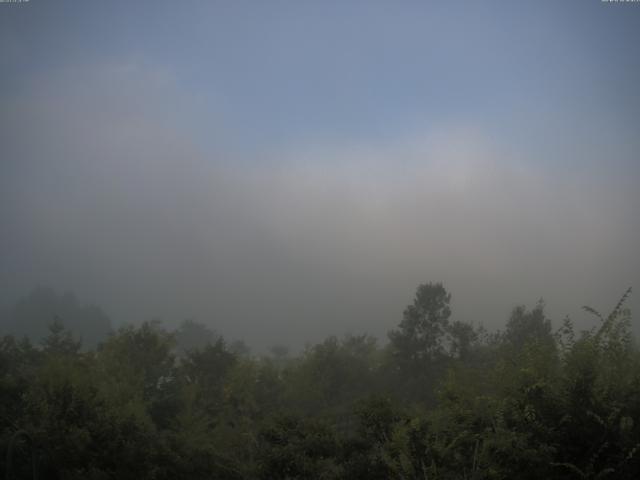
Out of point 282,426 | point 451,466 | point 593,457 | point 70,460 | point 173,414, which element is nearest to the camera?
point 593,457

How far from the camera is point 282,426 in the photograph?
12656 millimetres

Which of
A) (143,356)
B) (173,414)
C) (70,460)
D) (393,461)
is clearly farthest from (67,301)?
(393,461)

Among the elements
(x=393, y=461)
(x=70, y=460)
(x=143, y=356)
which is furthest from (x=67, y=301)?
(x=393, y=461)

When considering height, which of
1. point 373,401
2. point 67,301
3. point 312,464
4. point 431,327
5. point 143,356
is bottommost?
point 312,464

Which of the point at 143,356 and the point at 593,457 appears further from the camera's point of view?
the point at 143,356

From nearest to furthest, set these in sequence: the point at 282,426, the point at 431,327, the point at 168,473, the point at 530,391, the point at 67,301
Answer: the point at 530,391, the point at 282,426, the point at 168,473, the point at 431,327, the point at 67,301

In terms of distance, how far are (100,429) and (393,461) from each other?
11576 millimetres

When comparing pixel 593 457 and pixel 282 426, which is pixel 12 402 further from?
pixel 593 457

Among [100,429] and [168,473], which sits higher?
[100,429]

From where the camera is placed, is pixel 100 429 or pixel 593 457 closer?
pixel 593 457

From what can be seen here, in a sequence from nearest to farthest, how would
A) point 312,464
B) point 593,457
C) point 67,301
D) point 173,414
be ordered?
point 593,457, point 312,464, point 173,414, point 67,301

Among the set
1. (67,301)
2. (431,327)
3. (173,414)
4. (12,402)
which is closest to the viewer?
(12,402)

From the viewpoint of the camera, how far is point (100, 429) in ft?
52.0

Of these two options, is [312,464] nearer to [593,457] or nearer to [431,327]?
[593,457]
